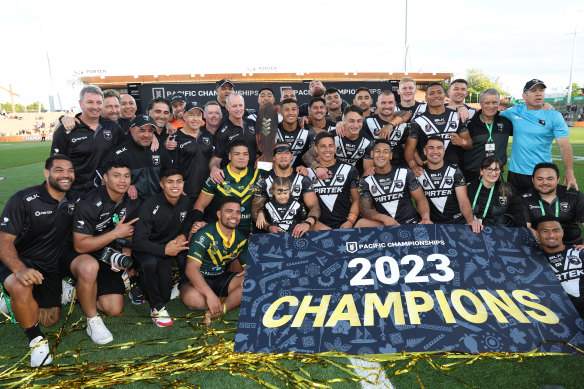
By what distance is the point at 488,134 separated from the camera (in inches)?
229

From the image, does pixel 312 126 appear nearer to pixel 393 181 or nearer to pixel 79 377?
pixel 393 181

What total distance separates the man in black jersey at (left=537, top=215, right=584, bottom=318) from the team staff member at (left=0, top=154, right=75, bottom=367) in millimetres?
4826

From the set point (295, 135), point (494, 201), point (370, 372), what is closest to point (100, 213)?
point (295, 135)

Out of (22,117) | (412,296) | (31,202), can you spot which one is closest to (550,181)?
(412,296)

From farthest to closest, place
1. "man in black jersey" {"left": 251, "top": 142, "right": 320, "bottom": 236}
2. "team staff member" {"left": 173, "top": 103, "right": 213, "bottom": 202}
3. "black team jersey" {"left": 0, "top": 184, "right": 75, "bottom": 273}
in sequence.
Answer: "team staff member" {"left": 173, "top": 103, "right": 213, "bottom": 202}, "man in black jersey" {"left": 251, "top": 142, "right": 320, "bottom": 236}, "black team jersey" {"left": 0, "top": 184, "right": 75, "bottom": 273}

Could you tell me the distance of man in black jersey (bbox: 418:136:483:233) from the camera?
5156mm

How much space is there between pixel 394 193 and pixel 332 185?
0.79 meters

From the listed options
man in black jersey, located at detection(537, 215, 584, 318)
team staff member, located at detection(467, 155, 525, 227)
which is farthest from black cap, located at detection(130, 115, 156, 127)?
man in black jersey, located at detection(537, 215, 584, 318)

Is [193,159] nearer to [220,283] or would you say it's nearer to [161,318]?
[220,283]

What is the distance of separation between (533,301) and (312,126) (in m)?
3.69

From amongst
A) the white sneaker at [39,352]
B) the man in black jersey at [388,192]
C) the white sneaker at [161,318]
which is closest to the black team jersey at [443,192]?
the man in black jersey at [388,192]

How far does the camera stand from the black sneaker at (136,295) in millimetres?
4918

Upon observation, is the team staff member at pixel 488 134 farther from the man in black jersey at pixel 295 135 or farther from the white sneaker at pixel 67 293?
the white sneaker at pixel 67 293

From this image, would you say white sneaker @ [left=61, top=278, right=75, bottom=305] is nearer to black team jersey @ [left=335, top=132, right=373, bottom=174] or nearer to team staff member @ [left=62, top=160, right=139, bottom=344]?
team staff member @ [left=62, top=160, right=139, bottom=344]
